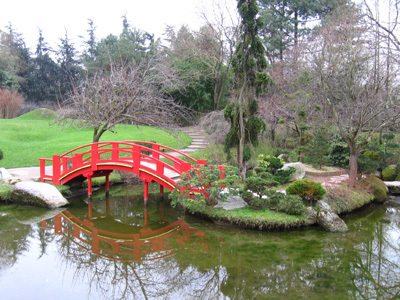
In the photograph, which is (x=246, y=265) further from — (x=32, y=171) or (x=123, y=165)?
(x=32, y=171)

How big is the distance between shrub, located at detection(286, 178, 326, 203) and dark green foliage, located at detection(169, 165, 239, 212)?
1.93 metres

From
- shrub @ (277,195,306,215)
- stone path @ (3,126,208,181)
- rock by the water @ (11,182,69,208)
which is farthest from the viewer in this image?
stone path @ (3,126,208,181)

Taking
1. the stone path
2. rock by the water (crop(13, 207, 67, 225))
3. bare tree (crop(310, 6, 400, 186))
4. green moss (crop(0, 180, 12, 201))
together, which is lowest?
rock by the water (crop(13, 207, 67, 225))

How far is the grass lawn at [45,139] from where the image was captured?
16.1 m

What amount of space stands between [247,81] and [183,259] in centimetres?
696

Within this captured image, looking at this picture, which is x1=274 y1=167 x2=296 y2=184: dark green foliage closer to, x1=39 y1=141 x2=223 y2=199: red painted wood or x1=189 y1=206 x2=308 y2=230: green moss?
x1=189 y1=206 x2=308 y2=230: green moss

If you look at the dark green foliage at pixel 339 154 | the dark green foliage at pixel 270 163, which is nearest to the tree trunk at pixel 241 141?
the dark green foliage at pixel 270 163

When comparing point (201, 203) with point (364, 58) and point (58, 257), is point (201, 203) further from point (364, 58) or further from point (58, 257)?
point (364, 58)

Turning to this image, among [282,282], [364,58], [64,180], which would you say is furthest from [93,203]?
[364,58]

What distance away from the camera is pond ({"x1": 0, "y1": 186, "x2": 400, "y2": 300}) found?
Answer: 5.71m

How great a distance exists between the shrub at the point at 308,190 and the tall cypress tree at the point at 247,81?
2495 mm

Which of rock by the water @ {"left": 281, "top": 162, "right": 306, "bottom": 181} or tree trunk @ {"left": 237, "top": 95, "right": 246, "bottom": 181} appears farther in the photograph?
rock by the water @ {"left": 281, "top": 162, "right": 306, "bottom": 181}

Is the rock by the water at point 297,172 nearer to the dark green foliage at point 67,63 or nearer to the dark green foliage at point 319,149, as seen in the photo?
the dark green foliage at point 319,149

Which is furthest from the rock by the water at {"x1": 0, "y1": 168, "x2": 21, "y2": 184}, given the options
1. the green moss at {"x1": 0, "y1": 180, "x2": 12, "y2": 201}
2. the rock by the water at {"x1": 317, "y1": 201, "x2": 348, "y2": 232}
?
the rock by the water at {"x1": 317, "y1": 201, "x2": 348, "y2": 232}
